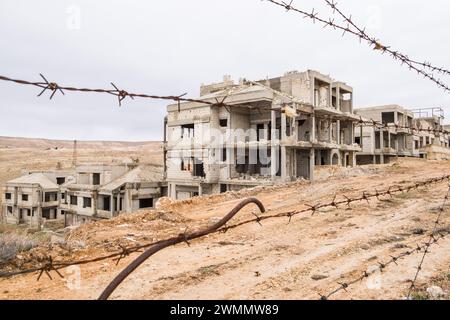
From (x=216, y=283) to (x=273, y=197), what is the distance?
9511 millimetres

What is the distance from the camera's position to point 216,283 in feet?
15.3

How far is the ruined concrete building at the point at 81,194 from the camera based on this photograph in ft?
106

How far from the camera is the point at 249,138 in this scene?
30.5m

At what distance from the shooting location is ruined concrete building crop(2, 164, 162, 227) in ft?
106

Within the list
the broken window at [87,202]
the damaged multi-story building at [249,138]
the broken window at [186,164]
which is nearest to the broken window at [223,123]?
the damaged multi-story building at [249,138]

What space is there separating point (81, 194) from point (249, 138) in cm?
1841

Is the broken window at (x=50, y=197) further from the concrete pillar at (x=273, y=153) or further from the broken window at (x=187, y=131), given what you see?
the concrete pillar at (x=273, y=153)

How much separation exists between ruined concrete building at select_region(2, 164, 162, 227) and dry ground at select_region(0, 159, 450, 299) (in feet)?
76.6

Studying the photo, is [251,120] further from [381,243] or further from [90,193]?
[381,243]

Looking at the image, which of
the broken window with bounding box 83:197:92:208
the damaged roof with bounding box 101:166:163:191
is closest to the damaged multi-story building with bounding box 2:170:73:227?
the broken window with bounding box 83:197:92:208

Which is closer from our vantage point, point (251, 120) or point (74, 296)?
point (74, 296)

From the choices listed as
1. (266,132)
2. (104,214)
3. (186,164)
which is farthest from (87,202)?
(266,132)
